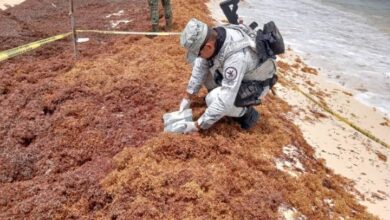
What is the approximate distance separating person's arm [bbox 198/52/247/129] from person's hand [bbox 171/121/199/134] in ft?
0.80

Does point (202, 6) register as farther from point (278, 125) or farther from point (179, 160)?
point (179, 160)

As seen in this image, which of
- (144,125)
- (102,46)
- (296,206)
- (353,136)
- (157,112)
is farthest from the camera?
(102,46)

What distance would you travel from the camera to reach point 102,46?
756 centimetres

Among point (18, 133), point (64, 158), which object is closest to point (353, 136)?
point (64, 158)

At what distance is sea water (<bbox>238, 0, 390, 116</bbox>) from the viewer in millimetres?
8188

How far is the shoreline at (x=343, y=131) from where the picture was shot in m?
4.61

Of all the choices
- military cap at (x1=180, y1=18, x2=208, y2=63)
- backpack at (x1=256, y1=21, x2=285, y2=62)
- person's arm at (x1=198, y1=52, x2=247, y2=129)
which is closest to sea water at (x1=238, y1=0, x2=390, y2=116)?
backpack at (x1=256, y1=21, x2=285, y2=62)

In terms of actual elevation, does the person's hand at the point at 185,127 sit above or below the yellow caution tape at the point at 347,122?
above

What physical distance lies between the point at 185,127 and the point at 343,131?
8.93ft

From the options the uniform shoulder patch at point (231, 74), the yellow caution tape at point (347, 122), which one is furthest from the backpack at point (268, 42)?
the yellow caution tape at point (347, 122)

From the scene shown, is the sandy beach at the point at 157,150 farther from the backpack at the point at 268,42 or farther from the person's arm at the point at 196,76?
the backpack at the point at 268,42

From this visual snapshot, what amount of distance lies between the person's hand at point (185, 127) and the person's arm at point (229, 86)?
0.80ft

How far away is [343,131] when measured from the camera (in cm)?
579

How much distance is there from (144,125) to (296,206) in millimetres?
1735
